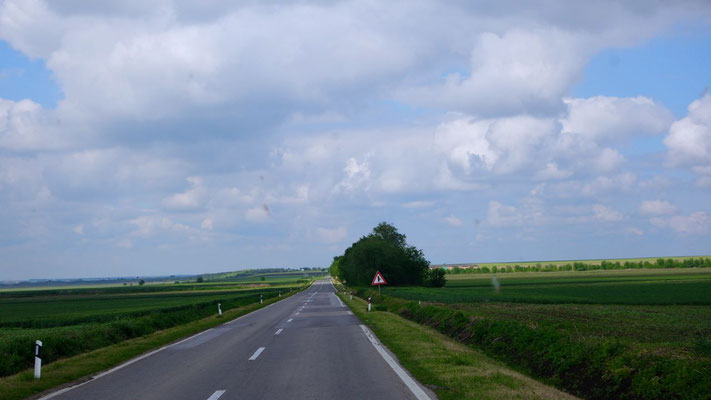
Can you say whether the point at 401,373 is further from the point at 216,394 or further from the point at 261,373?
the point at 216,394

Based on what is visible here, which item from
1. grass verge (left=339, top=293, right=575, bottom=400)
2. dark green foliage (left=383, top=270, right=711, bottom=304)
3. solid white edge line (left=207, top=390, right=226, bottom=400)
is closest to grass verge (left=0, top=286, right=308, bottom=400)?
solid white edge line (left=207, top=390, right=226, bottom=400)

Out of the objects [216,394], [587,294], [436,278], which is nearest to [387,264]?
[436,278]

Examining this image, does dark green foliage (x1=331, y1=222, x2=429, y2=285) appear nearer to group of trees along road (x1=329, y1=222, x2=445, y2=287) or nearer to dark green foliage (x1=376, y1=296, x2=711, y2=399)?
→ group of trees along road (x1=329, y1=222, x2=445, y2=287)

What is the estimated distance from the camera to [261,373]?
11.4 m

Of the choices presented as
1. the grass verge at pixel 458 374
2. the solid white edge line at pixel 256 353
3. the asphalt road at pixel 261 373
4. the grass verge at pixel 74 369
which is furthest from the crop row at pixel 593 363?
the grass verge at pixel 74 369

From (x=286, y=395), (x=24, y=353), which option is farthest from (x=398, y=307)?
(x=286, y=395)

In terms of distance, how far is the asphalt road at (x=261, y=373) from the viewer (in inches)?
371

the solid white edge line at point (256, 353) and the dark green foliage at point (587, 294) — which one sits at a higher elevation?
the solid white edge line at point (256, 353)

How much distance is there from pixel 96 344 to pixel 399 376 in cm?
1241

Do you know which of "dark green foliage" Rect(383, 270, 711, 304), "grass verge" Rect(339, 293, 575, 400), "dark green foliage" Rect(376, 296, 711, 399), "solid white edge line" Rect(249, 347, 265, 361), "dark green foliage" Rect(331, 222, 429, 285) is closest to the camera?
"dark green foliage" Rect(376, 296, 711, 399)

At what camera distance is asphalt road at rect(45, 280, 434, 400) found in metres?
9.42

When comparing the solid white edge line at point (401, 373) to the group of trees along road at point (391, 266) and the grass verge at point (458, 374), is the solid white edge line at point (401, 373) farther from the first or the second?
the group of trees along road at point (391, 266)

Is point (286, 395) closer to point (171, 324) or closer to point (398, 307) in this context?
point (171, 324)

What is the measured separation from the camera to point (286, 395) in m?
9.10
